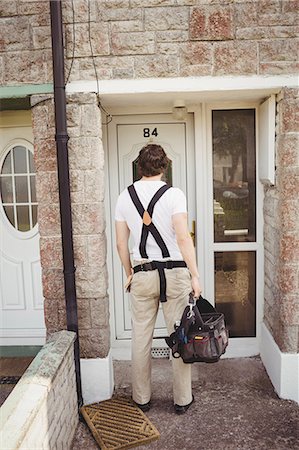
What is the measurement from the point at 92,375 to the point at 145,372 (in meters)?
0.48

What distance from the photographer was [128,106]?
13.6 ft

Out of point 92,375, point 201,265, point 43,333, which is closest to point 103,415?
point 92,375

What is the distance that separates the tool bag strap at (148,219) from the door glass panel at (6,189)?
151 cm

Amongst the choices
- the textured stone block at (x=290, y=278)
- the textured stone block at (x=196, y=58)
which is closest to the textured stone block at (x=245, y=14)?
the textured stone block at (x=196, y=58)

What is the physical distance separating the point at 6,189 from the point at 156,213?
5.80ft

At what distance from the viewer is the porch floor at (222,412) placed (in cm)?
320

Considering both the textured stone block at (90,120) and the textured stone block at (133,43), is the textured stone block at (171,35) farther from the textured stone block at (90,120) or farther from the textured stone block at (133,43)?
the textured stone block at (90,120)

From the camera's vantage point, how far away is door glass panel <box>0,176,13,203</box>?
4.29m

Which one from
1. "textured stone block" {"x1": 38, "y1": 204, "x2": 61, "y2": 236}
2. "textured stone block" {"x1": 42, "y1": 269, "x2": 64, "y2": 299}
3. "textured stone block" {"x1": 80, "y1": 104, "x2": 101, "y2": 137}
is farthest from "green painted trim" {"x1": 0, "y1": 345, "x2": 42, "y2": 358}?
"textured stone block" {"x1": 80, "y1": 104, "x2": 101, "y2": 137}

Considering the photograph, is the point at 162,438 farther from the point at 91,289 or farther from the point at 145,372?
the point at 91,289

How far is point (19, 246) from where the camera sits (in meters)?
4.39

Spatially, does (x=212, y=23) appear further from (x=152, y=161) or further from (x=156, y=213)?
(x=156, y=213)

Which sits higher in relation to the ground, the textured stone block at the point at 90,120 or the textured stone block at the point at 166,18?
the textured stone block at the point at 166,18

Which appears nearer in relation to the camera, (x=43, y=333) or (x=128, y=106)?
(x=128, y=106)
